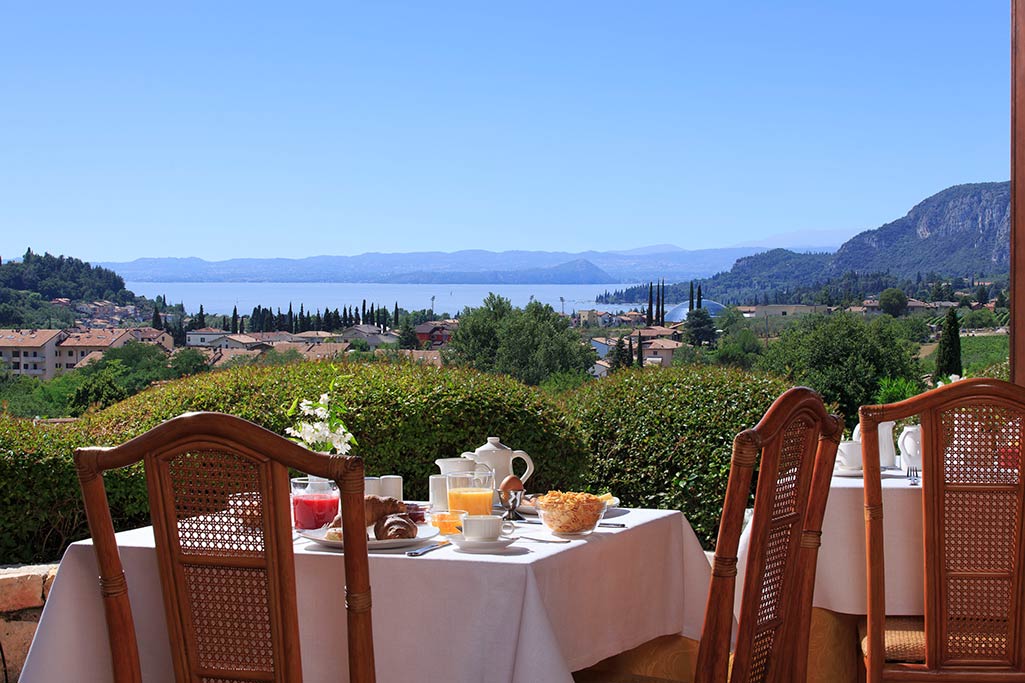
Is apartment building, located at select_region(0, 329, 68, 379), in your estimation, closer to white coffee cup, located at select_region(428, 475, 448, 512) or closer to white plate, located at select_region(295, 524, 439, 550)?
white coffee cup, located at select_region(428, 475, 448, 512)

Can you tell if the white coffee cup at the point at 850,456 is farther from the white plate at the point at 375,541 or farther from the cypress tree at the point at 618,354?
the cypress tree at the point at 618,354

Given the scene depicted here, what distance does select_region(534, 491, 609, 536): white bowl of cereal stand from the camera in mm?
2729

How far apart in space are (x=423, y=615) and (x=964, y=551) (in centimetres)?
139

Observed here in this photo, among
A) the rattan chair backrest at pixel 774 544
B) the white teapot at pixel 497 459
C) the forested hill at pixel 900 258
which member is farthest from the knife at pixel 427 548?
the forested hill at pixel 900 258

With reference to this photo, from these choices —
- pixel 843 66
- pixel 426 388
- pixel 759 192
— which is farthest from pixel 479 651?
pixel 759 192

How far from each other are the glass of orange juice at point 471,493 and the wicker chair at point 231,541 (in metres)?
0.62

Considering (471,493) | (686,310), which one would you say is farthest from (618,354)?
(471,493)

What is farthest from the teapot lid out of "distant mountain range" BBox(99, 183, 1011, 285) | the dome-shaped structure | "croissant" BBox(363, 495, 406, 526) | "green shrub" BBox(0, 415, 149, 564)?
the dome-shaped structure

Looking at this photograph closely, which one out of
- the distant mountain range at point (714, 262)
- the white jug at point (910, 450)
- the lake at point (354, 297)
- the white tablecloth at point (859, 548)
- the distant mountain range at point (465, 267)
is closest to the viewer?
the white tablecloth at point (859, 548)

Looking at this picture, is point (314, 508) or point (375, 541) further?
point (314, 508)

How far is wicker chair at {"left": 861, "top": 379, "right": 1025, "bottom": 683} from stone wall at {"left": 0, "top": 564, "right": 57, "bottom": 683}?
273cm

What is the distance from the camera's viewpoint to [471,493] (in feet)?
9.30

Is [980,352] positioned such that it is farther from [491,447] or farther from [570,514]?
[570,514]

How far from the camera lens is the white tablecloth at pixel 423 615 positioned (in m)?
2.36
